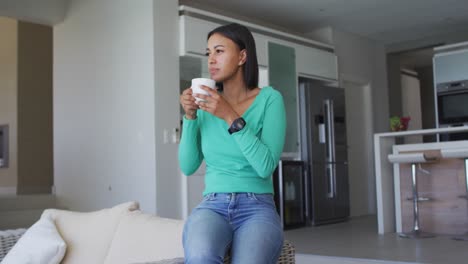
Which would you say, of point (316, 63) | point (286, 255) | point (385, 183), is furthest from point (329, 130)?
point (286, 255)

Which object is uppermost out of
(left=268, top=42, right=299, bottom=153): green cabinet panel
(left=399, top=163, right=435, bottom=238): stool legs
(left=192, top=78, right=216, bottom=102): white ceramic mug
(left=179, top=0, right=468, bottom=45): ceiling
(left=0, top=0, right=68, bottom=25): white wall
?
(left=179, top=0, right=468, bottom=45): ceiling

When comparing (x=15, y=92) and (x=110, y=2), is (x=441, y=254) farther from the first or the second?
(x=15, y=92)

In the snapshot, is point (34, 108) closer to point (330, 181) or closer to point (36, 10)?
point (36, 10)

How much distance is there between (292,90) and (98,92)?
2161 millimetres

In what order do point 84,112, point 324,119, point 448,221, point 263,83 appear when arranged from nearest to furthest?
point 448,221 → point 84,112 → point 263,83 → point 324,119

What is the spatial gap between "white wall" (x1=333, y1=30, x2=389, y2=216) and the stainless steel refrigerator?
680 millimetres

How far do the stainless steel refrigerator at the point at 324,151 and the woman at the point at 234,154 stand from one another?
189 inches

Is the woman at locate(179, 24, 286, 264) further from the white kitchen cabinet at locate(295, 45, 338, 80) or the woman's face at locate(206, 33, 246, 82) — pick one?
the white kitchen cabinet at locate(295, 45, 338, 80)

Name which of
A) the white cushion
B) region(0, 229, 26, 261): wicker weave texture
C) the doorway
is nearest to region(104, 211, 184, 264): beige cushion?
the white cushion

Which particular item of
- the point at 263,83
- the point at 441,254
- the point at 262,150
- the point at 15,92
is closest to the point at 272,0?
the point at 263,83

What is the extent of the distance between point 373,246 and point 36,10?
3811mm

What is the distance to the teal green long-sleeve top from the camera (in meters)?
1.33

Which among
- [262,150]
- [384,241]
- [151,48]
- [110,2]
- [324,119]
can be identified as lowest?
[384,241]

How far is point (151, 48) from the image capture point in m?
4.76
